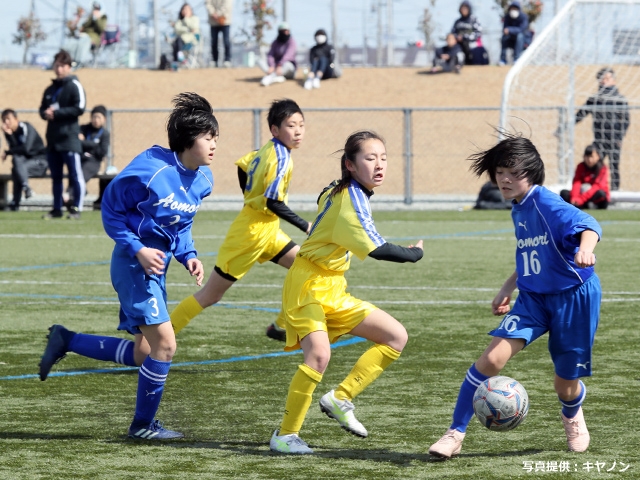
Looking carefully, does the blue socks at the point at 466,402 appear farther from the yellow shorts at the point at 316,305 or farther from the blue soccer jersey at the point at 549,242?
the yellow shorts at the point at 316,305

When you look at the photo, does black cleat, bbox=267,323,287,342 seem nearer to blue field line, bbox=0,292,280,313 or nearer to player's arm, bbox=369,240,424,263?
blue field line, bbox=0,292,280,313

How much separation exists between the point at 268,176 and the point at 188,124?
2.43 m

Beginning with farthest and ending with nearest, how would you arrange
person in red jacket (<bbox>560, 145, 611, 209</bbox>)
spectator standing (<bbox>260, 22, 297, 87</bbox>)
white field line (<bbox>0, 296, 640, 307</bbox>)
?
1. spectator standing (<bbox>260, 22, 297, 87</bbox>)
2. person in red jacket (<bbox>560, 145, 611, 209</bbox>)
3. white field line (<bbox>0, 296, 640, 307</bbox>)

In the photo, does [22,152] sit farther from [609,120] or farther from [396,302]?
[396,302]

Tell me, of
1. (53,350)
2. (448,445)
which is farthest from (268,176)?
(448,445)

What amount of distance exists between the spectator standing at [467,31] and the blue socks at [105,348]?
82.0ft

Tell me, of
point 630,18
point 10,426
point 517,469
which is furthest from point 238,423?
point 630,18

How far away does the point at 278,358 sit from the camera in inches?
293

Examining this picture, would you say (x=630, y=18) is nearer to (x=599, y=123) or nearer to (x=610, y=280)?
(x=599, y=123)

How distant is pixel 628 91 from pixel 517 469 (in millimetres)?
21712

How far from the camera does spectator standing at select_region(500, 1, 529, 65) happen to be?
1184 inches

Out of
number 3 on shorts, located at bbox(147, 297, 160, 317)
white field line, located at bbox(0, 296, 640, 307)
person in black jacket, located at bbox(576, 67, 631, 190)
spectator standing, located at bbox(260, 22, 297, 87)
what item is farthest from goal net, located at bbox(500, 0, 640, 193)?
number 3 on shorts, located at bbox(147, 297, 160, 317)

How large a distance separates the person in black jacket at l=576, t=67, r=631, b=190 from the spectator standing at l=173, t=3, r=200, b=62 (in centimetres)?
1359

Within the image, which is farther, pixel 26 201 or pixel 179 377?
pixel 26 201
